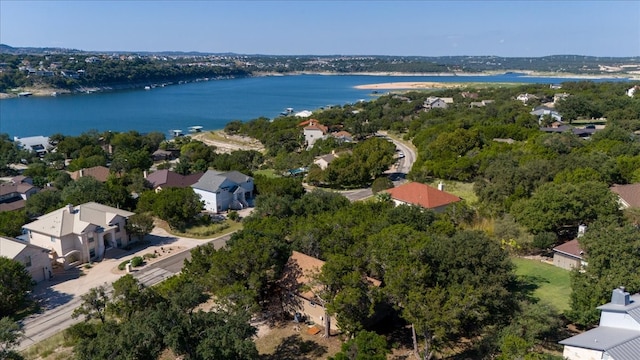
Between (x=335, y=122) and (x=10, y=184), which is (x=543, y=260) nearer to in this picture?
(x=10, y=184)

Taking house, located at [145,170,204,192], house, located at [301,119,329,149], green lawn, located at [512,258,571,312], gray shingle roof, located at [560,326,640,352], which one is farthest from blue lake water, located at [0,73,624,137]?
gray shingle roof, located at [560,326,640,352]

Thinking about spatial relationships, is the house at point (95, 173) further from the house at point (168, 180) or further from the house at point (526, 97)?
the house at point (526, 97)

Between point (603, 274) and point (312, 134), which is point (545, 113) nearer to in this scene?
point (312, 134)

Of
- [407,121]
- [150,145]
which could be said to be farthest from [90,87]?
[407,121]

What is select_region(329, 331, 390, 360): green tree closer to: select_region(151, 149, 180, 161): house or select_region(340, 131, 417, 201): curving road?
select_region(340, 131, 417, 201): curving road

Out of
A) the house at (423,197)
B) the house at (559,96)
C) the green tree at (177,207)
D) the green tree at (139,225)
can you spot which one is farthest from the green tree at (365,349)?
the house at (559,96)

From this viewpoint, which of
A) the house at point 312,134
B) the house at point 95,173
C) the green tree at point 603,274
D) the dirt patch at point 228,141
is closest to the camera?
the green tree at point 603,274

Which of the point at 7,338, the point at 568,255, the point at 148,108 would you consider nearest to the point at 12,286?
the point at 7,338
